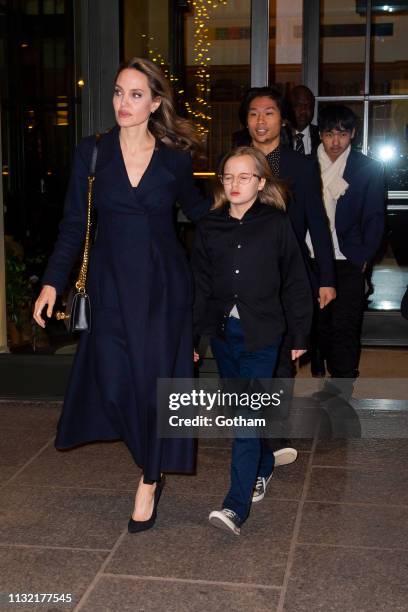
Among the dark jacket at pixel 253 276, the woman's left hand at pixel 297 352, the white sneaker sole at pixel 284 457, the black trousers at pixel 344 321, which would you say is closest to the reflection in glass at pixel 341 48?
the black trousers at pixel 344 321

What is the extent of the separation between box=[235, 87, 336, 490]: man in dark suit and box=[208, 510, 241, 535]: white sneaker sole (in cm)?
47

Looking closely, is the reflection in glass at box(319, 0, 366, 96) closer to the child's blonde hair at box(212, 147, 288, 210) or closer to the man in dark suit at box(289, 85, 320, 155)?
the man in dark suit at box(289, 85, 320, 155)

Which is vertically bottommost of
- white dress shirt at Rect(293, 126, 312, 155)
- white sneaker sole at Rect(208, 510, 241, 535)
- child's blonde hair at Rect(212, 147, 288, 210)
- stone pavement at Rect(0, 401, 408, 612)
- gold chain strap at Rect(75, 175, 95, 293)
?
stone pavement at Rect(0, 401, 408, 612)

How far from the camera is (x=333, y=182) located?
5863 millimetres

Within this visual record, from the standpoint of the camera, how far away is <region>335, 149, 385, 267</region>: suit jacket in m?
5.85

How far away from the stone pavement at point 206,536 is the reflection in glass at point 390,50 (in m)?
3.14

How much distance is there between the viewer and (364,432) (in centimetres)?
559

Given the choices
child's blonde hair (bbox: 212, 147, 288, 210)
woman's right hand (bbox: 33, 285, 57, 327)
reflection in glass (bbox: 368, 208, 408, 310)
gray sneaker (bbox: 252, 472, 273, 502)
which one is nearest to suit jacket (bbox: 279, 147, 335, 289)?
child's blonde hair (bbox: 212, 147, 288, 210)

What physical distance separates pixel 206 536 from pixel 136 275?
1.08 m

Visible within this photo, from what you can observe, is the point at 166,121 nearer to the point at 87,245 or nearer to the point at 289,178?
the point at 87,245

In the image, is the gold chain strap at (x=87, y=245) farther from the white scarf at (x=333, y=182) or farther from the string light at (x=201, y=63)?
the string light at (x=201, y=63)

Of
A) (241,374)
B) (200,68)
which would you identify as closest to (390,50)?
(200,68)

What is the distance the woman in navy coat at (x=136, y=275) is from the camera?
3.99 metres

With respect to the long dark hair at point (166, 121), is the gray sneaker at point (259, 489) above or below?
below
